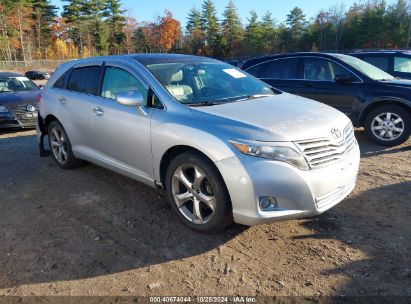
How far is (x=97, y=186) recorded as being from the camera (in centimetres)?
491

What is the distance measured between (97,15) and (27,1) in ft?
44.3

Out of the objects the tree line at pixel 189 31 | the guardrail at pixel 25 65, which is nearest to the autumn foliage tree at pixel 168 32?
the tree line at pixel 189 31

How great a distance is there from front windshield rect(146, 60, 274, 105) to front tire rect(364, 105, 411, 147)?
309 cm

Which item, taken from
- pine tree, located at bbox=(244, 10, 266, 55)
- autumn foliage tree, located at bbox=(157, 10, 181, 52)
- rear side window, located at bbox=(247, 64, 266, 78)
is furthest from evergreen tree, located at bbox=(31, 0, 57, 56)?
rear side window, located at bbox=(247, 64, 266, 78)

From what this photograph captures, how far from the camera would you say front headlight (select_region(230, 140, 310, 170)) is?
121 inches

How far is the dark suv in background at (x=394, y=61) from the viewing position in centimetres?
893

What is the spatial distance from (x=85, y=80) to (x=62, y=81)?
673 millimetres

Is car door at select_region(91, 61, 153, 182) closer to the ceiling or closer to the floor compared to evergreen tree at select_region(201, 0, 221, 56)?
closer to the floor

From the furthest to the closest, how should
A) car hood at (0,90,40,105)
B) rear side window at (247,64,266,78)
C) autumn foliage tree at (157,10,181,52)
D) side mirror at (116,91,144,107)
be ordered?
autumn foliage tree at (157,10,181,52) < car hood at (0,90,40,105) < rear side window at (247,64,266,78) < side mirror at (116,91,144,107)

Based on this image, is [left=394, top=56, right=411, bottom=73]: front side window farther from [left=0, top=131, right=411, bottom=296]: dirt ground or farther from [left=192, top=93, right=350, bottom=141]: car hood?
[left=192, top=93, right=350, bottom=141]: car hood

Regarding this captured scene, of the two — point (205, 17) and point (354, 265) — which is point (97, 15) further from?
point (354, 265)

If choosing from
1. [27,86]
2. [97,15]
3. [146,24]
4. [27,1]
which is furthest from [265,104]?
[146,24]

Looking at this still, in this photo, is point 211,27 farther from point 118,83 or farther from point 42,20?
point 118,83

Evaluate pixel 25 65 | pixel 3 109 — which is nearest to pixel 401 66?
pixel 3 109
